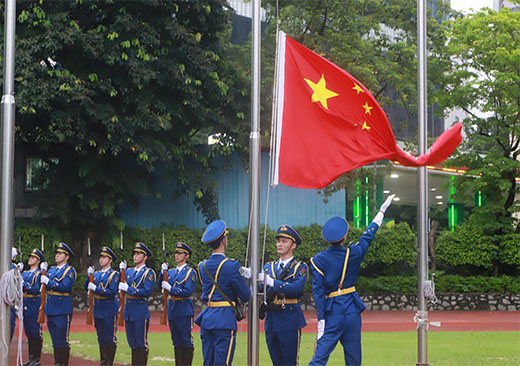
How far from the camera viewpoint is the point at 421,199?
1025cm

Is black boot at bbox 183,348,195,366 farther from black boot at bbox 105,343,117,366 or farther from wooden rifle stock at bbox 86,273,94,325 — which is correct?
wooden rifle stock at bbox 86,273,94,325

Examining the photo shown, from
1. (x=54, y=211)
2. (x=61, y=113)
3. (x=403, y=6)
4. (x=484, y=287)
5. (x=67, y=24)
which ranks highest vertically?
(x=403, y=6)

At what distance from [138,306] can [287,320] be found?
2.97 metres

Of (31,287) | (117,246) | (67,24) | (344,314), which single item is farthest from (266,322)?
(117,246)

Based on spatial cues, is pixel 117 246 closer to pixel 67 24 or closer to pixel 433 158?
pixel 67 24

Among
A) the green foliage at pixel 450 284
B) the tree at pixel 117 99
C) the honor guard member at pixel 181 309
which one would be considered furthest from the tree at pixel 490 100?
the honor guard member at pixel 181 309

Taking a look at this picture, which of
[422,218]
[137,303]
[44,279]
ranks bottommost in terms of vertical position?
[137,303]

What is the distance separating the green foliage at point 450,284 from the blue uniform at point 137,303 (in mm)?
13721

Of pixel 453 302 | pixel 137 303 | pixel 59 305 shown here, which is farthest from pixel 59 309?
pixel 453 302

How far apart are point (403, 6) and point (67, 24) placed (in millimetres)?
10354

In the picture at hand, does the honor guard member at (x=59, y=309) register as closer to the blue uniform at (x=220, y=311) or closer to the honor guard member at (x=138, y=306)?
the honor guard member at (x=138, y=306)

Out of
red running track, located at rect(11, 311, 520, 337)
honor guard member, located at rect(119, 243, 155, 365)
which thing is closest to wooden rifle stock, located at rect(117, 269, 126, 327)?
honor guard member, located at rect(119, 243, 155, 365)

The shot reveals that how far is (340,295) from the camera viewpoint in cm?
802

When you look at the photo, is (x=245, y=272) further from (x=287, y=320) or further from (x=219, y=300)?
(x=287, y=320)
